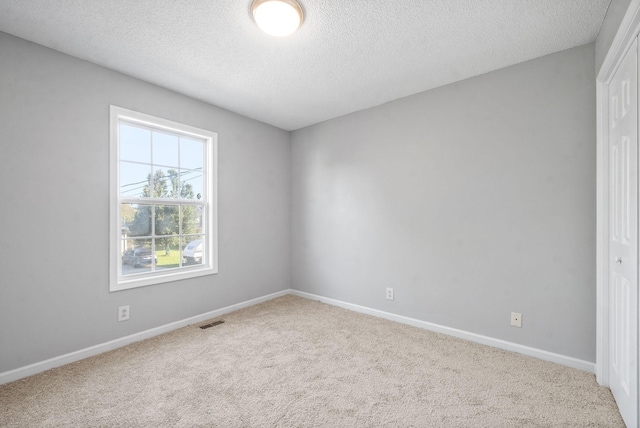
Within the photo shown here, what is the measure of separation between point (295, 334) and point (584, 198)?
2.65 m

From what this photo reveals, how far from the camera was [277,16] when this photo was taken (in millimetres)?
1848

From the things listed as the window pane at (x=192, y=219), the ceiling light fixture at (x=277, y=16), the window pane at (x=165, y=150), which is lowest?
the window pane at (x=192, y=219)

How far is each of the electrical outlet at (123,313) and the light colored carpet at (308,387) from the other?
25 cm

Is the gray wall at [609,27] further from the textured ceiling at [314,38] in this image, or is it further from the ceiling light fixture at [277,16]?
the ceiling light fixture at [277,16]

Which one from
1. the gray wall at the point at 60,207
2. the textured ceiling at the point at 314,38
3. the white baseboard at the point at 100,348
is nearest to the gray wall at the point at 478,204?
the textured ceiling at the point at 314,38

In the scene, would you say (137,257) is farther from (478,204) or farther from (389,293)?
(478,204)

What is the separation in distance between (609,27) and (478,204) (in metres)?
1.41

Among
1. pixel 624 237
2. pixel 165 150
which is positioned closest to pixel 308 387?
pixel 624 237

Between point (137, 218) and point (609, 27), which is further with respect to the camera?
point (137, 218)

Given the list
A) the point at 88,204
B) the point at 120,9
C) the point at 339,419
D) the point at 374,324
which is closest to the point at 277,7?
the point at 120,9

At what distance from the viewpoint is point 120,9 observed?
73.1 inches

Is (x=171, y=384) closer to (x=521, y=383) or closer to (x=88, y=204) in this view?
(x=88, y=204)

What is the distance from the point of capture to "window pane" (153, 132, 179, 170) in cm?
300

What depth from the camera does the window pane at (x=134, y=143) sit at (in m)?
2.76
